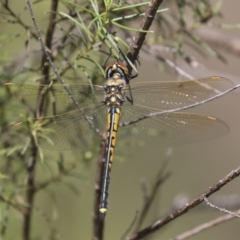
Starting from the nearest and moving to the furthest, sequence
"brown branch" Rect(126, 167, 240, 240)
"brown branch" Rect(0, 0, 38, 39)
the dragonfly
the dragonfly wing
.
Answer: "brown branch" Rect(126, 167, 240, 240) → "brown branch" Rect(0, 0, 38, 39) → the dragonfly → the dragonfly wing

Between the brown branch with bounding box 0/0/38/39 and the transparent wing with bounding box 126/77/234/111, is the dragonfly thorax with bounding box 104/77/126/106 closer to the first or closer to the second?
the transparent wing with bounding box 126/77/234/111

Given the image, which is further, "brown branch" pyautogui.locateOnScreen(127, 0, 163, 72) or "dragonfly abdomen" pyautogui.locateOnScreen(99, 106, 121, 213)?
"dragonfly abdomen" pyautogui.locateOnScreen(99, 106, 121, 213)

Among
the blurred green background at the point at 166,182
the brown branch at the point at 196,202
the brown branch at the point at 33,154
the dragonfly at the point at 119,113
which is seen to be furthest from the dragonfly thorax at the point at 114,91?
the blurred green background at the point at 166,182

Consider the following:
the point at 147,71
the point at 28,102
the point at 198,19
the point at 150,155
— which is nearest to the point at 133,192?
the point at 150,155

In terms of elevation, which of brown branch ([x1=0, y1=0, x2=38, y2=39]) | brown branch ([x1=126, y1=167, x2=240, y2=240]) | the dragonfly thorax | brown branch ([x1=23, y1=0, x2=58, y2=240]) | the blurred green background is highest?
the blurred green background

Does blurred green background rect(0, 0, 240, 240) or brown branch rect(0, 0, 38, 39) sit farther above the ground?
A: blurred green background rect(0, 0, 240, 240)

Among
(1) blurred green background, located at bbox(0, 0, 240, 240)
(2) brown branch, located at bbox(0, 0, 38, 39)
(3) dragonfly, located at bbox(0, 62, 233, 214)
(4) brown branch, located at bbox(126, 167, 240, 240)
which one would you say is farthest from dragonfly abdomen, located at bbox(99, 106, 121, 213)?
(1) blurred green background, located at bbox(0, 0, 240, 240)

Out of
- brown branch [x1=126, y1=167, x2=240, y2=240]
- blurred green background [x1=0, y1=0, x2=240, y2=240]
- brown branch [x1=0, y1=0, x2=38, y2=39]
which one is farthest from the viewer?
blurred green background [x1=0, y1=0, x2=240, y2=240]

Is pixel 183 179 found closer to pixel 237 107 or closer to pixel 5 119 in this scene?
pixel 237 107
